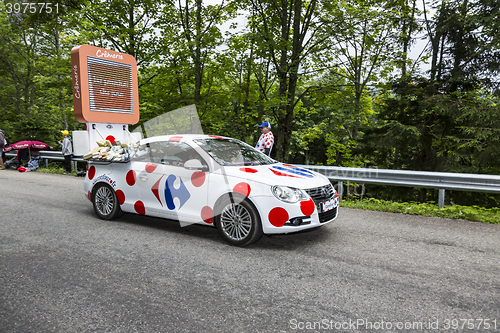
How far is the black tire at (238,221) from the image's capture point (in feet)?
15.1

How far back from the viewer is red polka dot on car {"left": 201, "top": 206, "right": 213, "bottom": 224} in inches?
196

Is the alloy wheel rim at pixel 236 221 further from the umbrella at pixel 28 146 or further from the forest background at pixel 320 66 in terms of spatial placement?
the umbrella at pixel 28 146

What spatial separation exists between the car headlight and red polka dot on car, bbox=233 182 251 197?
352 millimetres

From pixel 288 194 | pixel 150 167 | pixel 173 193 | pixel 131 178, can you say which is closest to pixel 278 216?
Result: pixel 288 194

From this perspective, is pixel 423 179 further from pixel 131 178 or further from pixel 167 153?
pixel 131 178

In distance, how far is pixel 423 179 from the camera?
7.39m

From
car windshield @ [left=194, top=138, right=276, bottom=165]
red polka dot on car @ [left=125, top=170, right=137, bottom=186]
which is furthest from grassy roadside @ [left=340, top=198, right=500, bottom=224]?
red polka dot on car @ [left=125, top=170, right=137, bottom=186]

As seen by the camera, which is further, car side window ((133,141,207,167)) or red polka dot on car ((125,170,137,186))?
red polka dot on car ((125,170,137,186))

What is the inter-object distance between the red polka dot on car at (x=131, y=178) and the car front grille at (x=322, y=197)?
3005 mm

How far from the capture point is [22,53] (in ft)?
75.6

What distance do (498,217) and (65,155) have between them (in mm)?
14908

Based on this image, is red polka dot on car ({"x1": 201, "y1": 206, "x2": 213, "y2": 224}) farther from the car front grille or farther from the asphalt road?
the car front grille

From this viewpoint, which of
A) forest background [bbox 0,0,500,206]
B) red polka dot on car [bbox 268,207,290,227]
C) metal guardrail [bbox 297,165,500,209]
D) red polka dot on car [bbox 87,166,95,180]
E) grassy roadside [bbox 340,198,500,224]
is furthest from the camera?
forest background [bbox 0,0,500,206]

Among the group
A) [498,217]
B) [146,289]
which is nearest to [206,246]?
[146,289]
